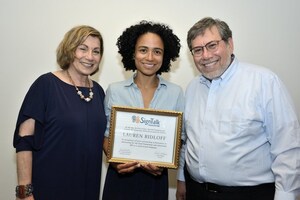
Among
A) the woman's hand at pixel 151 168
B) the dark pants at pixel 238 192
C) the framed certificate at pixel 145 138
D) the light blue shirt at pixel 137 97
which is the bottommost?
the dark pants at pixel 238 192

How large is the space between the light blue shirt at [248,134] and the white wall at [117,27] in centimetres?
99

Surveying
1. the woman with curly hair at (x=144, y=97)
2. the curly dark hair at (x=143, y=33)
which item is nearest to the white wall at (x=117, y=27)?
the curly dark hair at (x=143, y=33)

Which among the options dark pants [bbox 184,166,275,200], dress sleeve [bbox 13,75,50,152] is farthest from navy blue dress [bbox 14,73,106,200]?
dark pants [bbox 184,166,275,200]

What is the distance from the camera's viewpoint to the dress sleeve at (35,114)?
177cm

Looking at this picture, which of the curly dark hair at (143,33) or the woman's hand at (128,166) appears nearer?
the woman's hand at (128,166)

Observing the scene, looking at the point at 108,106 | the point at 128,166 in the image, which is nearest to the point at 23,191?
the point at 128,166

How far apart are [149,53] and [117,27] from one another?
851mm

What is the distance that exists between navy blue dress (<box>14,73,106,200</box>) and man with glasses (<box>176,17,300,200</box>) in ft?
2.52

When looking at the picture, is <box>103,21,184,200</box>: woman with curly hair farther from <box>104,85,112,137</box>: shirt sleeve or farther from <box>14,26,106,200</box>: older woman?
<box>14,26,106,200</box>: older woman

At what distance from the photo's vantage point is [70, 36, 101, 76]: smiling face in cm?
193

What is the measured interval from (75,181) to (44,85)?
678mm

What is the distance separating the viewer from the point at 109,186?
205cm

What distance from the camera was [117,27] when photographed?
2732mm

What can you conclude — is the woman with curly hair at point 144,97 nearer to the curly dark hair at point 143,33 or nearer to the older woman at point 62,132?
the curly dark hair at point 143,33
